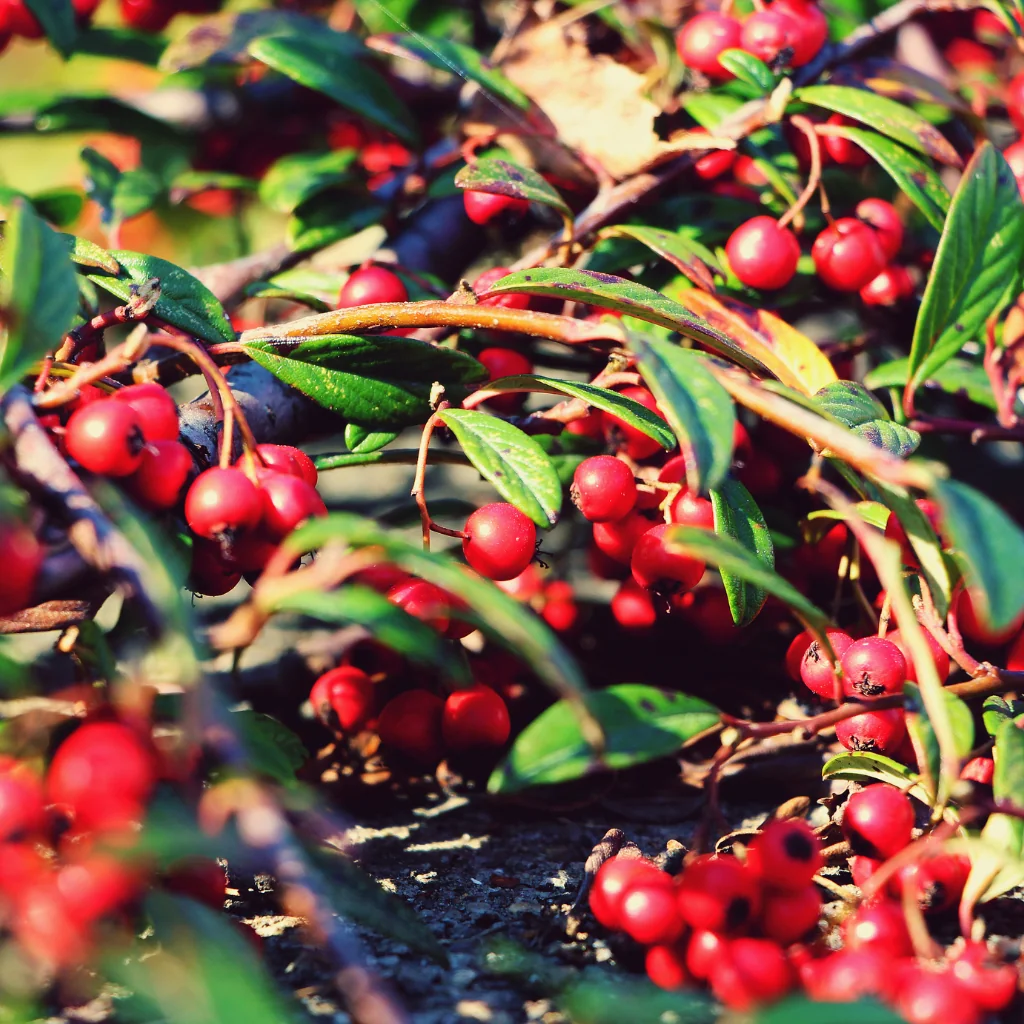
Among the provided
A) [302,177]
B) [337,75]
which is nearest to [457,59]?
[337,75]

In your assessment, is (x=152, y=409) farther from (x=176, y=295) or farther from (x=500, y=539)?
(x=500, y=539)

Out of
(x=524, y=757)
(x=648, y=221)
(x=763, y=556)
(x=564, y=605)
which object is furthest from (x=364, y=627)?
(x=648, y=221)

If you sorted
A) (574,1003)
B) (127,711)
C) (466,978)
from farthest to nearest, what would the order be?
(466,978) < (127,711) < (574,1003)

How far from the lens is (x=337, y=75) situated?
1718 mm

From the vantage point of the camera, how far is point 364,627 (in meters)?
0.82

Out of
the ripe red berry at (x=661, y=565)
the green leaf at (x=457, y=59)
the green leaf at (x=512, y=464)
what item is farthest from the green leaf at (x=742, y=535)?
the green leaf at (x=457, y=59)

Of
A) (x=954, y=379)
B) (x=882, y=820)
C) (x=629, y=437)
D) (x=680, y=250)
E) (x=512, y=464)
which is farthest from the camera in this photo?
(x=954, y=379)

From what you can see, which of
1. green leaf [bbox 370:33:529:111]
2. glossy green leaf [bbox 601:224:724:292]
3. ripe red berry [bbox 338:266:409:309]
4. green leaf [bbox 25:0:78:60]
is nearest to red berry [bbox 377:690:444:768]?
ripe red berry [bbox 338:266:409:309]

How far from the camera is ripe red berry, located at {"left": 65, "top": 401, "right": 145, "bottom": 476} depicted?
2.95 feet

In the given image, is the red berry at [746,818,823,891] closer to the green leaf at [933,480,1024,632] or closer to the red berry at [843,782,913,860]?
the red berry at [843,782,913,860]

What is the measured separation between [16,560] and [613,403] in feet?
1.95

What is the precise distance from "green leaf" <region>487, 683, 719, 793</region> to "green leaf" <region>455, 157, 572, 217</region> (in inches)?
27.6

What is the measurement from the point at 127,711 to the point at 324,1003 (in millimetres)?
302

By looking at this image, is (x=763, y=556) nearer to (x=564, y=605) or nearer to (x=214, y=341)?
(x=564, y=605)
